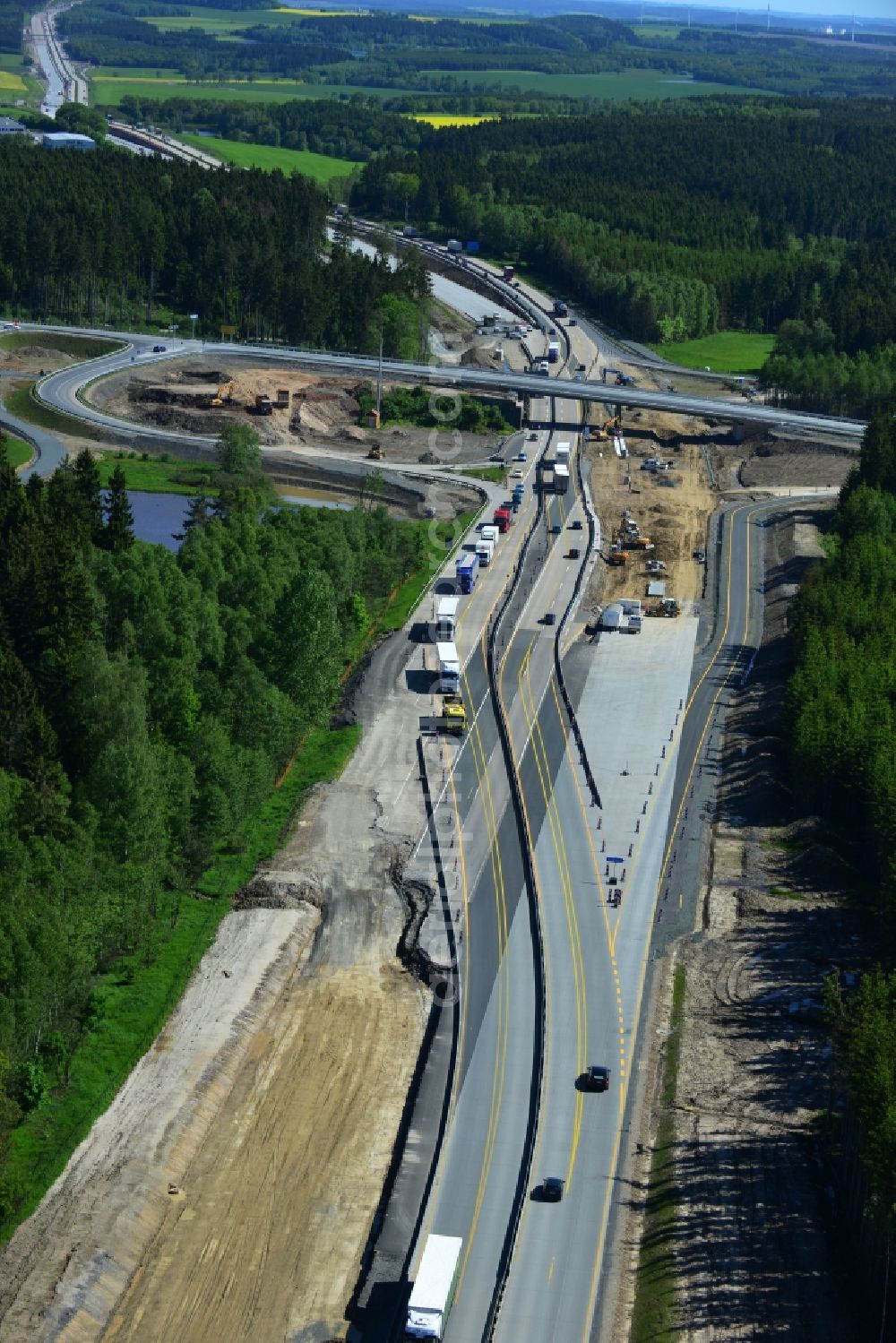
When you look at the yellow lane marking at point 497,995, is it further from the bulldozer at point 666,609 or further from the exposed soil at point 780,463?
the exposed soil at point 780,463

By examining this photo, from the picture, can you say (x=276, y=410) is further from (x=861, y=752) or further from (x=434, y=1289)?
(x=434, y=1289)

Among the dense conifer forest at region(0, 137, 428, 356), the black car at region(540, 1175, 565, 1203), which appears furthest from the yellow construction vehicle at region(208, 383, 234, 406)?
the black car at region(540, 1175, 565, 1203)

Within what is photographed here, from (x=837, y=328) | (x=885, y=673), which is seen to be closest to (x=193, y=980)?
(x=885, y=673)

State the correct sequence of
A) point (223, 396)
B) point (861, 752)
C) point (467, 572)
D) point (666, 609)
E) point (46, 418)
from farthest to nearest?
point (223, 396) < point (46, 418) < point (467, 572) < point (666, 609) < point (861, 752)

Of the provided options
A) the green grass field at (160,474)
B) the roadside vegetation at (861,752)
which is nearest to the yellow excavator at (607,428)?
the green grass field at (160,474)

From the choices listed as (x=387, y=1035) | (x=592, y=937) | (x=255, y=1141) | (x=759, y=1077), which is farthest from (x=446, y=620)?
(x=255, y=1141)

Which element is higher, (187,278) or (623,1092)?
(187,278)

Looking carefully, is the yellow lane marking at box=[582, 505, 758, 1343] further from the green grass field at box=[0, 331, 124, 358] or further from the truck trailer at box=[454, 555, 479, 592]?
the green grass field at box=[0, 331, 124, 358]
